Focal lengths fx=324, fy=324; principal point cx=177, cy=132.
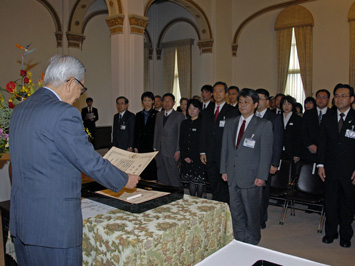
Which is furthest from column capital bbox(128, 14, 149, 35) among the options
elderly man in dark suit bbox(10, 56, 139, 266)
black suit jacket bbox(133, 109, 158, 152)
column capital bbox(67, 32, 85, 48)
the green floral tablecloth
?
elderly man in dark suit bbox(10, 56, 139, 266)

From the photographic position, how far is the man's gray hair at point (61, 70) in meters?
1.49

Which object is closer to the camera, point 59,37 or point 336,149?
point 336,149

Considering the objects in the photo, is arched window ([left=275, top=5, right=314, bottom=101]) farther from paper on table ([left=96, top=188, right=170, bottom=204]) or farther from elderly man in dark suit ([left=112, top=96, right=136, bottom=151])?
paper on table ([left=96, top=188, right=170, bottom=204])

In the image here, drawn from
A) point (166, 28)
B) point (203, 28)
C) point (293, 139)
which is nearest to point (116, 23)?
point (203, 28)

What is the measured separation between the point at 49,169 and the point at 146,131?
406 cm

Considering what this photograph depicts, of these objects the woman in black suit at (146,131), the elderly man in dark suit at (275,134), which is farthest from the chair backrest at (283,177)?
the woman in black suit at (146,131)

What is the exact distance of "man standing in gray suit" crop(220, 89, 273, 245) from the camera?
3.02 metres

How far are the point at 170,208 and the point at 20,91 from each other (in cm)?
142

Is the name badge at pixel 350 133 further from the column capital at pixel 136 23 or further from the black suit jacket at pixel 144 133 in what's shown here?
the column capital at pixel 136 23

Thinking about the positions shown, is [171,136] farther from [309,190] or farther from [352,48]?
[352,48]

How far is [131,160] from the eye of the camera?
1914mm

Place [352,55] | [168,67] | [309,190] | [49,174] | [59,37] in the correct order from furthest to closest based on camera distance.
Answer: [168,67], [59,37], [352,55], [309,190], [49,174]

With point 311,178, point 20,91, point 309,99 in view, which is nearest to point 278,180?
point 311,178

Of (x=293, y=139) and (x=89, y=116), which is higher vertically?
(x=89, y=116)
